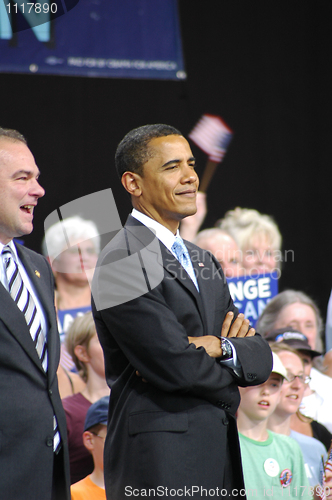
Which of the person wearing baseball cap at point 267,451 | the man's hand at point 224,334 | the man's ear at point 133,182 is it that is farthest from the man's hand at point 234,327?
the person wearing baseball cap at point 267,451

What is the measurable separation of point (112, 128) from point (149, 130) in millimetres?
1897

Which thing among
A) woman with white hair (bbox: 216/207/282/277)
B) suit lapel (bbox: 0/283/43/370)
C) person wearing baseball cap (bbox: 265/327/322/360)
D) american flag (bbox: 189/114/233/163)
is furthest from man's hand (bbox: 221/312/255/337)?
american flag (bbox: 189/114/233/163)

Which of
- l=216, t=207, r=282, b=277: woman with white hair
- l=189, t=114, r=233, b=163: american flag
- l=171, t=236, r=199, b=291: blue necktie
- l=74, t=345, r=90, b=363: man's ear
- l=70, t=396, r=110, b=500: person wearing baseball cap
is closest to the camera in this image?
l=171, t=236, r=199, b=291: blue necktie

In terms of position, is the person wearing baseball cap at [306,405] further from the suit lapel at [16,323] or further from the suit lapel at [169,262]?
the suit lapel at [16,323]

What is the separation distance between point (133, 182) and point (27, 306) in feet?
2.16

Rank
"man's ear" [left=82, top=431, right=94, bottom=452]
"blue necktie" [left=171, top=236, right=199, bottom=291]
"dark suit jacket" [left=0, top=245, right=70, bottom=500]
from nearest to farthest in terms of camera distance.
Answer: "dark suit jacket" [left=0, top=245, right=70, bottom=500]
"blue necktie" [left=171, top=236, right=199, bottom=291]
"man's ear" [left=82, top=431, right=94, bottom=452]

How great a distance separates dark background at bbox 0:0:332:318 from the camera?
383cm

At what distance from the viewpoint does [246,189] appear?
4.53 meters

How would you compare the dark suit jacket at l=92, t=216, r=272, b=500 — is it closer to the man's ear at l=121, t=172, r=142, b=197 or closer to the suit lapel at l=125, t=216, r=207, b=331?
the suit lapel at l=125, t=216, r=207, b=331

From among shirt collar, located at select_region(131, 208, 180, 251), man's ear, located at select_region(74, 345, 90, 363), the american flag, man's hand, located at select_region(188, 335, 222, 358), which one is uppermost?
shirt collar, located at select_region(131, 208, 180, 251)

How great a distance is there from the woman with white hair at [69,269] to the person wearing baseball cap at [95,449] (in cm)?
57

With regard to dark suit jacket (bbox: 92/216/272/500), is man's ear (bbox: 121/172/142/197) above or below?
above

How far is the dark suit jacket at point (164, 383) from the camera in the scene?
71.6 inches

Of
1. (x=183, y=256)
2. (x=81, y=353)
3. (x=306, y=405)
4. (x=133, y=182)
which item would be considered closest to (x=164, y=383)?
(x=183, y=256)
